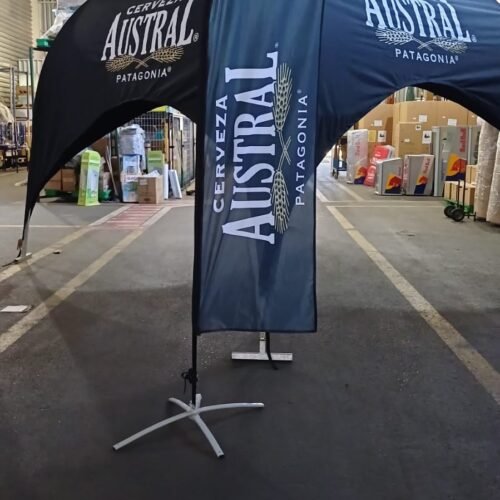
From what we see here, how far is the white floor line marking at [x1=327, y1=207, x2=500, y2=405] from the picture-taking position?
13.0 ft

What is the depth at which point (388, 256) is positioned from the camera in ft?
24.7

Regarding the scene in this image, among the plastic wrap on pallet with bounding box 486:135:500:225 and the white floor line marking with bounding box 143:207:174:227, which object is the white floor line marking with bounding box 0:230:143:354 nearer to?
the white floor line marking with bounding box 143:207:174:227

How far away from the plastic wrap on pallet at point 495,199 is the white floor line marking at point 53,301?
5.41m

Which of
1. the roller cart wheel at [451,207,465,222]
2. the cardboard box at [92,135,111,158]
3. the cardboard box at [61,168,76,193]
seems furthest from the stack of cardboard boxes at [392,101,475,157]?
the cardboard box at [61,168,76,193]

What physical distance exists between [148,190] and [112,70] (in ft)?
28.7

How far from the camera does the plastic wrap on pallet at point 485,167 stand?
9.70 m

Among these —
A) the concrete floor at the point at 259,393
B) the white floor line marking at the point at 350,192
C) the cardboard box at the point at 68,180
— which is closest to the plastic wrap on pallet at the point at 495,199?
the concrete floor at the point at 259,393

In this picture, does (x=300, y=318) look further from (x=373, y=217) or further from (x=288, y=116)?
(x=373, y=217)

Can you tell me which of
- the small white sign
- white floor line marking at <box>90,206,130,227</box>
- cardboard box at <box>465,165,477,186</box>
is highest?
the small white sign

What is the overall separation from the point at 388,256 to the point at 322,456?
4.77 m

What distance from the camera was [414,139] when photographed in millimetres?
15312

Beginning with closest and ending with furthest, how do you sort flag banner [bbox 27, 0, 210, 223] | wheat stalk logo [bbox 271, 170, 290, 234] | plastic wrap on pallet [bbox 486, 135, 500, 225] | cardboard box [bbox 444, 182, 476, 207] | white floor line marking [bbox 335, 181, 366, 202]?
1. wheat stalk logo [bbox 271, 170, 290, 234]
2. flag banner [bbox 27, 0, 210, 223]
3. plastic wrap on pallet [bbox 486, 135, 500, 225]
4. cardboard box [bbox 444, 182, 476, 207]
5. white floor line marking [bbox 335, 181, 366, 202]

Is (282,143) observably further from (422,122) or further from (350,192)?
(422,122)

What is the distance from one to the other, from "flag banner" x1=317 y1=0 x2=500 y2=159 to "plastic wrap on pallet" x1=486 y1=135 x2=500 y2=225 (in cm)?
513
